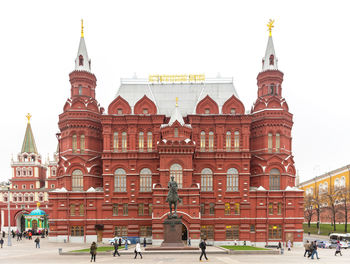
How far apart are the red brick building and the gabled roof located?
41.4 metres

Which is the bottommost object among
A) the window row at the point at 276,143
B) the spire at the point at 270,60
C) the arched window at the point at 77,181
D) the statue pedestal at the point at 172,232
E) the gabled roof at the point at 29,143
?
the statue pedestal at the point at 172,232

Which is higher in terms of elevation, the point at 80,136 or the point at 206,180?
the point at 80,136

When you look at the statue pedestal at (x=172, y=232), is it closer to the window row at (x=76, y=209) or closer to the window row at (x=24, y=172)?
the window row at (x=76, y=209)

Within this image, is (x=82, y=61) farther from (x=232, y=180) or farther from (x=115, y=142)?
(x=232, y=180)

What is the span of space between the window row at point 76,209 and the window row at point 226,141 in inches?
775

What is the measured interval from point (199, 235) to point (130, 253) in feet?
52.2

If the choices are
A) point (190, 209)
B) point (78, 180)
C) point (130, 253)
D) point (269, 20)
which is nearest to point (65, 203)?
point (78, 180)

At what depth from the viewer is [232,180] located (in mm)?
62719

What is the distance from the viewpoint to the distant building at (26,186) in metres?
99.6

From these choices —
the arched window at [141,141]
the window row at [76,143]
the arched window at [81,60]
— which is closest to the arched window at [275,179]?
the arched window at [141,141]

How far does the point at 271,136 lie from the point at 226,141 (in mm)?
6826

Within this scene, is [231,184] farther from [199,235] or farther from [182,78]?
[182,78]

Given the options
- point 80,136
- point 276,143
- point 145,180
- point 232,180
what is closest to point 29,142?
point 80,136

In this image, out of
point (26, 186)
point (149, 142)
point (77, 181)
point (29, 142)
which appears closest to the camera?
point (77, 181)
